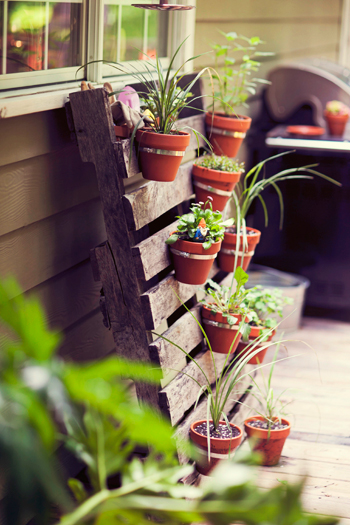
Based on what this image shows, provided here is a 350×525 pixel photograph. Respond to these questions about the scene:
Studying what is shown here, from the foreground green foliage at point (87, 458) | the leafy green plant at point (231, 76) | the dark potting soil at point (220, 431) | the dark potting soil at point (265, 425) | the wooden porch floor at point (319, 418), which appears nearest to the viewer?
the foreground green foliage at point (87, 458)

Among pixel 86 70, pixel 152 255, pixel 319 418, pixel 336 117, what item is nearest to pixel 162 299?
pixel 152 255

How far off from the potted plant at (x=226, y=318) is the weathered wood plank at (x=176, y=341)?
5cm

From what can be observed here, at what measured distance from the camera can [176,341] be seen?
6.17 ft

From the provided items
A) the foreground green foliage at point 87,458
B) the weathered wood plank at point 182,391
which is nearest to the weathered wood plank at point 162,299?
the weathered wood plank at point 182,391

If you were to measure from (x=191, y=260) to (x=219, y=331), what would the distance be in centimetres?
34

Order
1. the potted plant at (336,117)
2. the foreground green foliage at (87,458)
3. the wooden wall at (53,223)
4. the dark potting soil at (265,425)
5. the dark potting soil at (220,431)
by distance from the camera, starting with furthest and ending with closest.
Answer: the potted plant at (336,117) → the dark potting soil at (265,425) → the dark potting soil at (220,431) → the wooden wall at (53,223) → the foreground green foliage at (87,458)

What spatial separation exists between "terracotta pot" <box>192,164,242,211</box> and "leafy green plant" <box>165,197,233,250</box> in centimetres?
26

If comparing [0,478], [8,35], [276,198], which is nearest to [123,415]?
[0,478]

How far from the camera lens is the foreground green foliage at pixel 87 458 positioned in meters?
0.56

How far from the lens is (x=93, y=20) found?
1854 mm

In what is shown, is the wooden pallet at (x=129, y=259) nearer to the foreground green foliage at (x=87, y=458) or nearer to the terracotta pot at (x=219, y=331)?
the terracotta pot at (x=219, y=331)

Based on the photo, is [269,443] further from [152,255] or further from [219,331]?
[152,255]

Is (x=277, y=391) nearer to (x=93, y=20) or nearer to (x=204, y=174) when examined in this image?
(x=204, y=174)

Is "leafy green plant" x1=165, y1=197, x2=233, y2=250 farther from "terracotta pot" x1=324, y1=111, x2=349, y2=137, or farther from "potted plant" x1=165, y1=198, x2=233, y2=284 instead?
"terracotta pot" x1=324, y1=111, x2=349, y2=137
